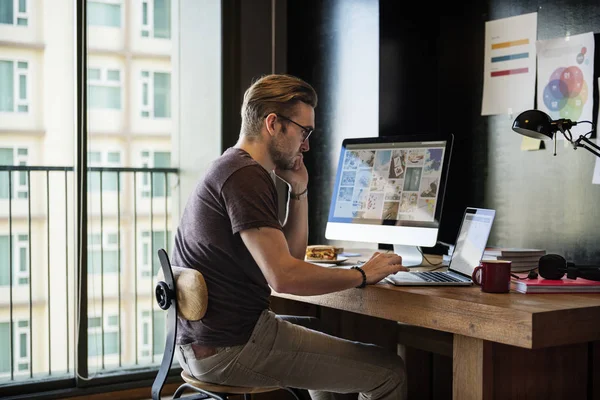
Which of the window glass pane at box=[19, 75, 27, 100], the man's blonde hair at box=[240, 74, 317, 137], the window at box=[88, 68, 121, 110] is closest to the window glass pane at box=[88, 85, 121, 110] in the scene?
the window at box=[88, 68, 121, 110]

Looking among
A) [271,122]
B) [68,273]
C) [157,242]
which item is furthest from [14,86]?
[271,122]

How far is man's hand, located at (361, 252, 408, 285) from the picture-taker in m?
2.08

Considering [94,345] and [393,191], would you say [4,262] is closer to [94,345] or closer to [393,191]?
[94,345]

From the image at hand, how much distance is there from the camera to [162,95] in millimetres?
3541

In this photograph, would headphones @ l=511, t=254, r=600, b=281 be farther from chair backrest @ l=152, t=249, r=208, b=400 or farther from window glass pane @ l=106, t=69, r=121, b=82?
window glass pane @ l=106, t=69, r=121, b=82

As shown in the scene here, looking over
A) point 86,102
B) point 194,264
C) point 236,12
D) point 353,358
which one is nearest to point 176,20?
point 236,12

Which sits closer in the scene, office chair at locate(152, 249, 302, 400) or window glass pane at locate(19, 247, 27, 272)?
office chair at locate(152, 249, 302, 400)

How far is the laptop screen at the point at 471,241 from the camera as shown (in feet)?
7.00

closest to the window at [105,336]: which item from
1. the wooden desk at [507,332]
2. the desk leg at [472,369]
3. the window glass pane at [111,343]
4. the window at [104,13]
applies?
Result: the window glass pane at [111,343]

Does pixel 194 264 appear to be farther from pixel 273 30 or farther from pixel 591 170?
pixel 273 30

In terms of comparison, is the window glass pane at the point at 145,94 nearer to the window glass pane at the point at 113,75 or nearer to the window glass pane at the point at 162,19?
the window glass pane at the point at 113,75

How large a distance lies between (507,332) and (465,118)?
1.63 m

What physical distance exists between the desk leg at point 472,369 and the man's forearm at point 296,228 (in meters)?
0.73

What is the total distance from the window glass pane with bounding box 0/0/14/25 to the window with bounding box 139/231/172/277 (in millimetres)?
1131
